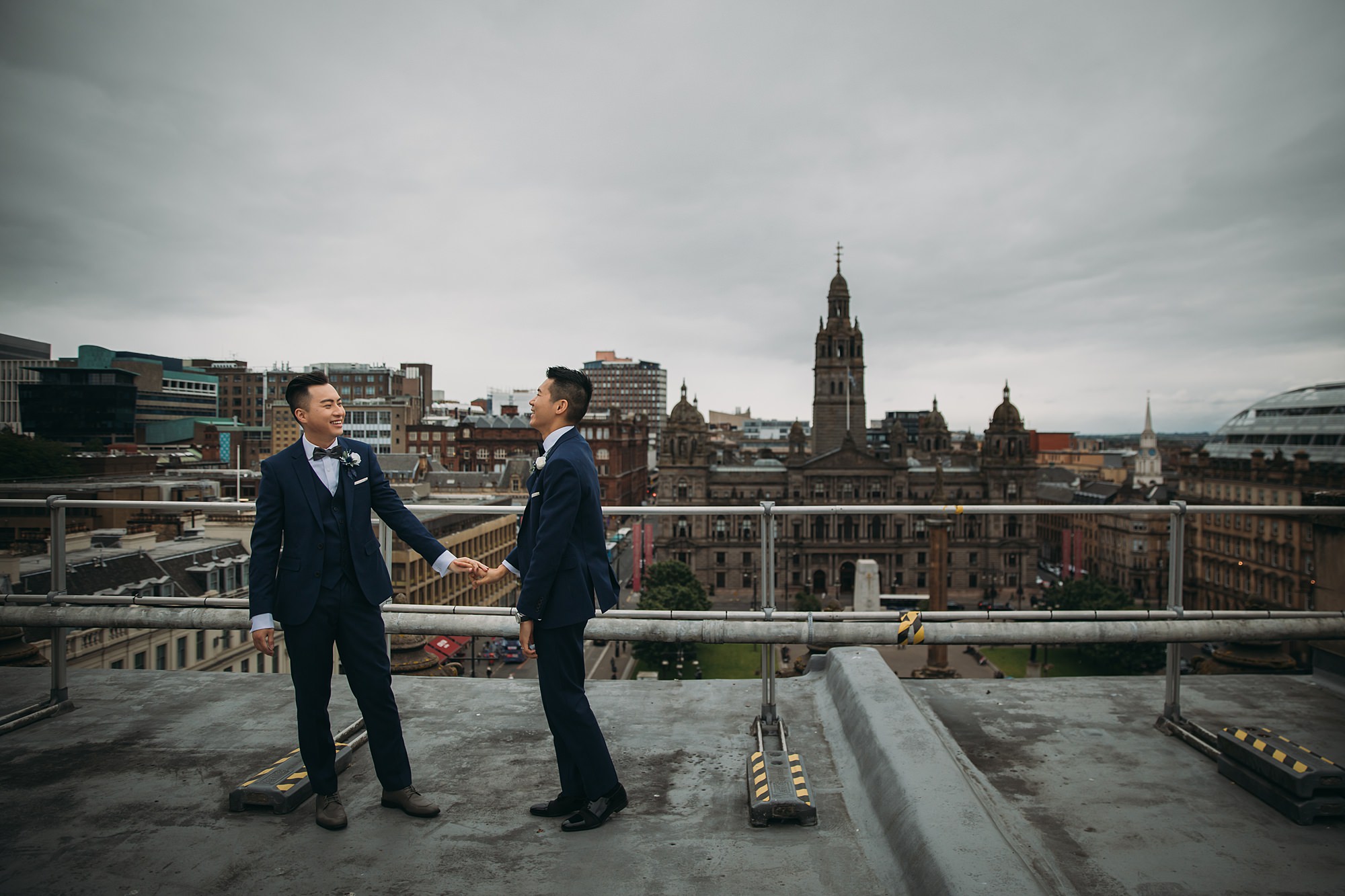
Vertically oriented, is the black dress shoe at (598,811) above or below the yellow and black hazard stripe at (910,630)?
below

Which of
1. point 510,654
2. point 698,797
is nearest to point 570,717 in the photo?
point 698,797

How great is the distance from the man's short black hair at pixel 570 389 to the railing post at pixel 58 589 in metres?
3.22

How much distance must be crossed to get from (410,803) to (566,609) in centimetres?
108

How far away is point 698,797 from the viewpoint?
11.4 ft

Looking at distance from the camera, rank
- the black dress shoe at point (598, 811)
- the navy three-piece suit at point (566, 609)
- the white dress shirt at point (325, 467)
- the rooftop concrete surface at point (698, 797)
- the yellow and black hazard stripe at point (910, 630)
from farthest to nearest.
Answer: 1. the yellow and black hazard stripe at point (910, 630)
2. the white dress shirt at point (325, 467)
3. the navy three-piece suit at point (566, 609)
4. the black dress shoe at point (598, 811)
5. the rooftop concrete surface at point (698, 797)

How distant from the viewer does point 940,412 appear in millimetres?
101500

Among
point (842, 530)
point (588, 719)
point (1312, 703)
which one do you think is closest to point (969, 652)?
point (842, 530)

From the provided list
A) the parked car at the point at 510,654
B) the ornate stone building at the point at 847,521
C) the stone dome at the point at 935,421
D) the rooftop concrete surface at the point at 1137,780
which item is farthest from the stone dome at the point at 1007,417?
the rooftop concrete surface at the point at 1137,780

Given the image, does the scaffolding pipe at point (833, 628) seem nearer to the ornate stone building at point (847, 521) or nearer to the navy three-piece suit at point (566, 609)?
the navy three-piece suit at point (566, 609)

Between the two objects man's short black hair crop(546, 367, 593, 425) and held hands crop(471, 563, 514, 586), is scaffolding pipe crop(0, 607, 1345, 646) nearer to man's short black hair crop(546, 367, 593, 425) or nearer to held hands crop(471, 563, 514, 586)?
held hands crop(471, 563, 514, 586)

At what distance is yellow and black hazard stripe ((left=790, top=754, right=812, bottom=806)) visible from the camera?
10.8 feet

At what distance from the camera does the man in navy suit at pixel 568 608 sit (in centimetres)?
326

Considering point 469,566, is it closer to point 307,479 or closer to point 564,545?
point 564,545

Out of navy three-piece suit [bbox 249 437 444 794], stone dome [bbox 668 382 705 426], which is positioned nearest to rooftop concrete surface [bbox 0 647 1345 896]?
navy three-piece suit [bbox 249 437 444 794]
